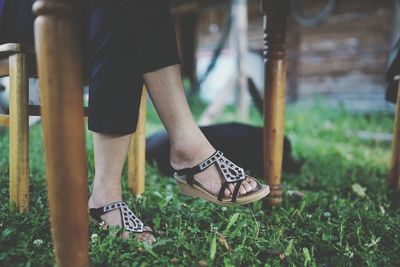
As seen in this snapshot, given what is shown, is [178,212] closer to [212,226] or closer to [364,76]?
[212,226]

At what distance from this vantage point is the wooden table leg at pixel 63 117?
0.68 meters

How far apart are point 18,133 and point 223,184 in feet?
2.43

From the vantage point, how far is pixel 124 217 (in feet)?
3.59

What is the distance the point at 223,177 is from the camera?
105cm

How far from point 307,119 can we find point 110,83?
171 inches

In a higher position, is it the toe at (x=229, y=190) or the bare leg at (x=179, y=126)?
the bare leg at (x=179, y=126)

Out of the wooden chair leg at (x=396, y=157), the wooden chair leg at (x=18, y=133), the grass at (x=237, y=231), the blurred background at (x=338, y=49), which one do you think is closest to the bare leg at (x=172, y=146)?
the grass at (x=237, y=231)

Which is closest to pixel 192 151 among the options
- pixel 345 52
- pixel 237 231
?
pixel 237 231

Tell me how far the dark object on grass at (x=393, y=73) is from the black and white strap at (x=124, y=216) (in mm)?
1514

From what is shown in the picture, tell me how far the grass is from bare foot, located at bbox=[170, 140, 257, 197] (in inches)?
6.4

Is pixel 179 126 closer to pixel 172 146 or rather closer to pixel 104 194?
pixel 172 146

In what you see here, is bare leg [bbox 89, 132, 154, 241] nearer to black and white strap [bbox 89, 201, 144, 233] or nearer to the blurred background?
black and white strap [bbox 89, 201, 144, 233]

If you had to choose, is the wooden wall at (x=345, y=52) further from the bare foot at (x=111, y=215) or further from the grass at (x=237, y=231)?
the bare foot at (x=111, y=215)

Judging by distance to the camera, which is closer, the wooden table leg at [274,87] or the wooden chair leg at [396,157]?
the wooden table leg at [274,87]
